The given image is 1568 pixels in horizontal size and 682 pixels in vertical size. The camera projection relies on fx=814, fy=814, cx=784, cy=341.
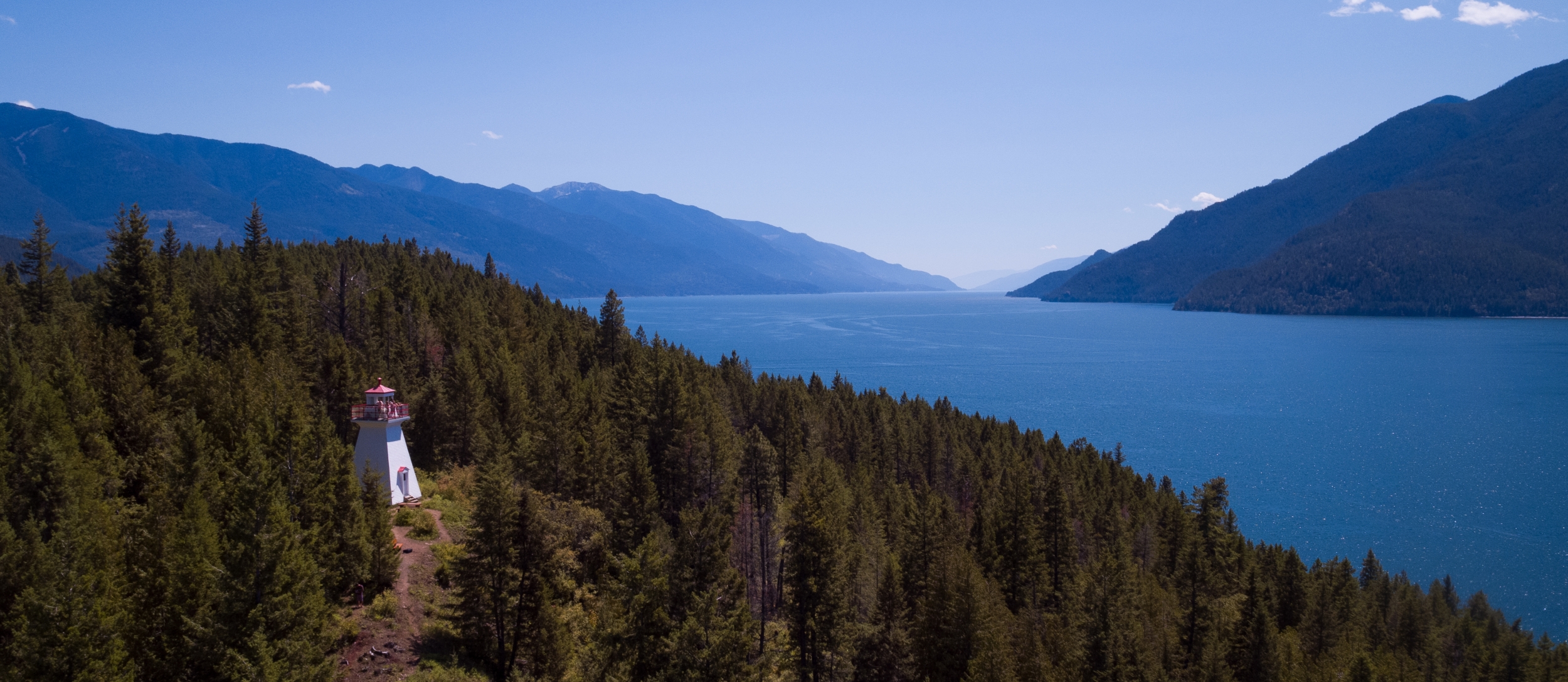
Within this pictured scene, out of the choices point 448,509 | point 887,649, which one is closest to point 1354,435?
point 887,649

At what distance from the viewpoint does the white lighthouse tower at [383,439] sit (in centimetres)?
4109

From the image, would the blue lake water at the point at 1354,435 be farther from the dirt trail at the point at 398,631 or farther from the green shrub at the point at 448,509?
the dirt trail at the point at 398,631

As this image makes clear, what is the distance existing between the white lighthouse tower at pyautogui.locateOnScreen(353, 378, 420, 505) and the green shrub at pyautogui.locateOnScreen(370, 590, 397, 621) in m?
10.1

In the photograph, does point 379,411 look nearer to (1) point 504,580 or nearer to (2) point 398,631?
(2) point 398,631

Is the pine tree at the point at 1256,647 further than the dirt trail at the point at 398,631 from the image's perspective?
Yes

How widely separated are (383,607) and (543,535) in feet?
22.5

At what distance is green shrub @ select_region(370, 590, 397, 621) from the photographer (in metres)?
30.5

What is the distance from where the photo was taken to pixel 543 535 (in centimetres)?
3030

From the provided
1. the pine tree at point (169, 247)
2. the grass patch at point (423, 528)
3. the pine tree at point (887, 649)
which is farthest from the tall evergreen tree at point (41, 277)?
the pine tree at point (887, 649)

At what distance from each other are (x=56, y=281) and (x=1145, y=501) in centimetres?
9277

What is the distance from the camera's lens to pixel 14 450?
104 ft

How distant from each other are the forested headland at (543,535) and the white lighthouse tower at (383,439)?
5.55 ft

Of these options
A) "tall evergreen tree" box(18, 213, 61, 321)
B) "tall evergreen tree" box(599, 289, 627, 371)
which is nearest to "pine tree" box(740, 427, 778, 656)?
"tall evergreen tree" box(599, 289, 627, 371)

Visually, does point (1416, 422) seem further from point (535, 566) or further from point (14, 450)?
point (14, 450)
